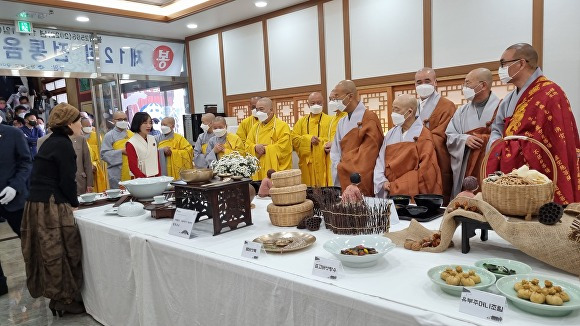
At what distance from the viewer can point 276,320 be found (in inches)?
56.9

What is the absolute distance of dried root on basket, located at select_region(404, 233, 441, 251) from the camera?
1.53 meters

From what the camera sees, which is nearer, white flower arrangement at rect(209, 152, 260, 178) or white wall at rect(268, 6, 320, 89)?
white flower arrangement at rect(209, 152, 260, 178)

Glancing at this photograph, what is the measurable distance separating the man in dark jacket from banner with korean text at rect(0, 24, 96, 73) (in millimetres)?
3774

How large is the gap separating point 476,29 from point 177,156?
4.34 meters

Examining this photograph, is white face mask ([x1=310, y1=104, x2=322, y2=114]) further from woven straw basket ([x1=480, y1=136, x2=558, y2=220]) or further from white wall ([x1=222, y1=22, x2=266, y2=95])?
woven straw basket ([x1=480, y1=136, x2=558, y2=220])

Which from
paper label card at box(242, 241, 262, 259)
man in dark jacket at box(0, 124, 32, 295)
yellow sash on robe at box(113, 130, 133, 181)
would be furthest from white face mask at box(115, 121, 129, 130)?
paper label card at box(242, 241, 262, 259)

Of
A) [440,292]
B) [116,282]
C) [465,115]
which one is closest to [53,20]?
[116,282]

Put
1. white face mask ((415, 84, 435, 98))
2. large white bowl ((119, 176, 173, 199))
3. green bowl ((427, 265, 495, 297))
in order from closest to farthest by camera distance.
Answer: green bowl ((427, 265, 495, 297)), large white bowl ((119, 176, 173, 199)), white face mask ((415, 84, 435, 98))

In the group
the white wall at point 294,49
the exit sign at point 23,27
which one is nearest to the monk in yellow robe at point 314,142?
the white wall at point 294,49

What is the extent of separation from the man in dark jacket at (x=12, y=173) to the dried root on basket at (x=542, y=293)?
352 centimetres

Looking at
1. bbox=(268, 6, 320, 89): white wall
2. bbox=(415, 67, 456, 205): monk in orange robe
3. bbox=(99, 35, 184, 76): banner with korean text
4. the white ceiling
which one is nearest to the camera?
bbox=(415, 67, 456, 205): monk in orange robe

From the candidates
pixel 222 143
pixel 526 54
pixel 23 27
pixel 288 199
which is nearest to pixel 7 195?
pixel 288 199

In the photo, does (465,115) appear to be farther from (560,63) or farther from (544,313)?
(544,313)

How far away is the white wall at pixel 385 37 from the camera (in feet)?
17.4
